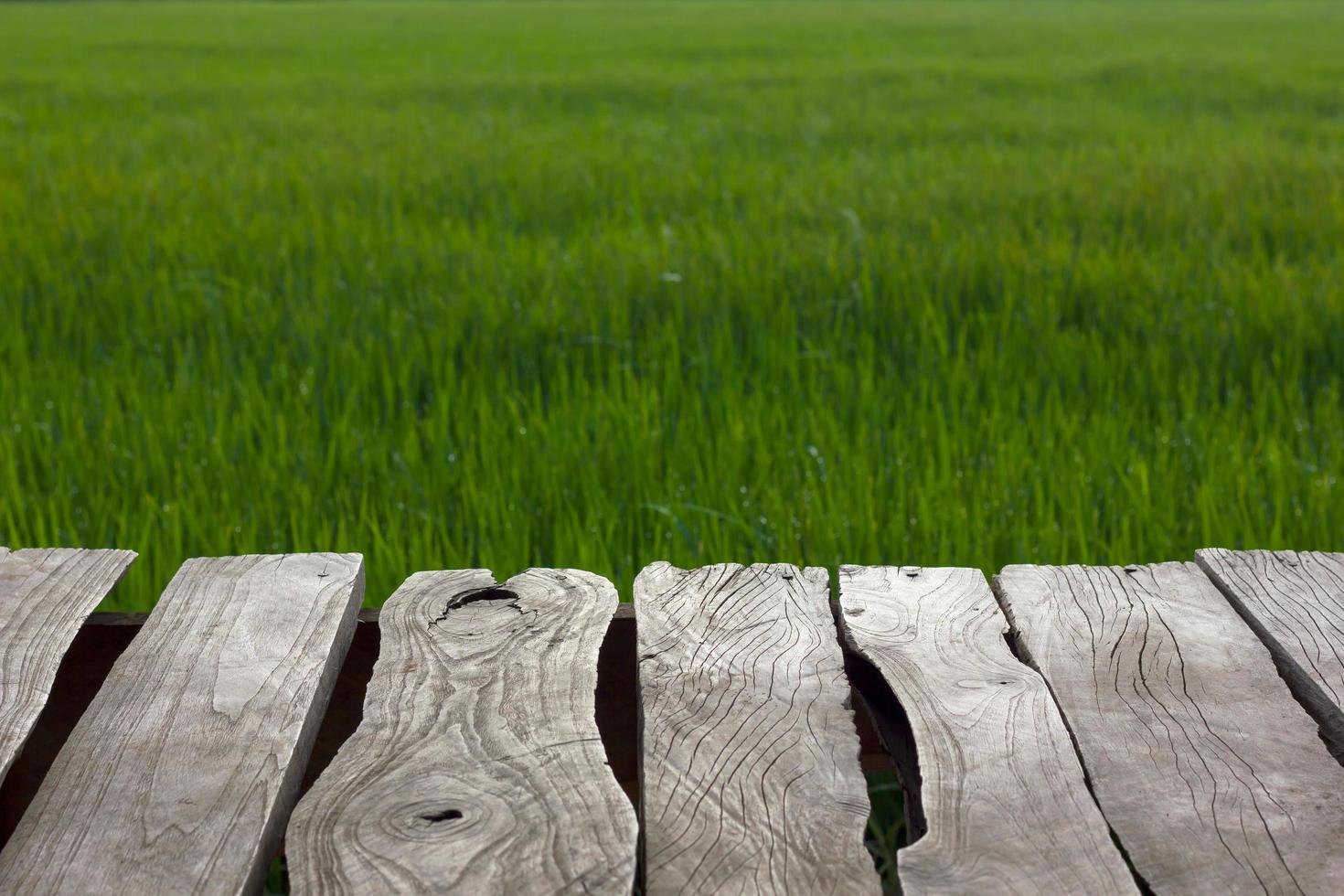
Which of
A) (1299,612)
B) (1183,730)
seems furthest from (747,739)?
(1299,612)

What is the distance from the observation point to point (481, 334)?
323 cm

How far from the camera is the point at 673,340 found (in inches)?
119

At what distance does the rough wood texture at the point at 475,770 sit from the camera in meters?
0.94

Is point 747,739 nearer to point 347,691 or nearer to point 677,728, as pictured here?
point 677,728

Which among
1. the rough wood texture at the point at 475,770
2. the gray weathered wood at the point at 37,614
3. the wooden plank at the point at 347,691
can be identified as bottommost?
the wooden plank at the point at 347,691

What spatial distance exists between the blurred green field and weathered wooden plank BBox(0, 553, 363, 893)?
0.59m

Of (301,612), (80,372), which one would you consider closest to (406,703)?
(301,612)

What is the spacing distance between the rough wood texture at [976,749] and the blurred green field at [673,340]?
65 cm

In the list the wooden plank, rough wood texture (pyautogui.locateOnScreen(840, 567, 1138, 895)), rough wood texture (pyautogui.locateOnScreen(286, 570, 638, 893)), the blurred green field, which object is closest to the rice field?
the blurred green field

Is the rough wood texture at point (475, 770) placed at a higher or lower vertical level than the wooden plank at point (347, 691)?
higher

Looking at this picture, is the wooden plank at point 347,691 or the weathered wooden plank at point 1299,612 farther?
the wooden plank at point 347,691

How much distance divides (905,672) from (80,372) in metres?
2.67

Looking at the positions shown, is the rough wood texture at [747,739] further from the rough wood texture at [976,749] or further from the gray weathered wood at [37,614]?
the gray weathered wood at [37,614]

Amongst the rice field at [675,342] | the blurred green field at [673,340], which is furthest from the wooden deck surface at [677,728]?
the blurred green field at [673,340]
